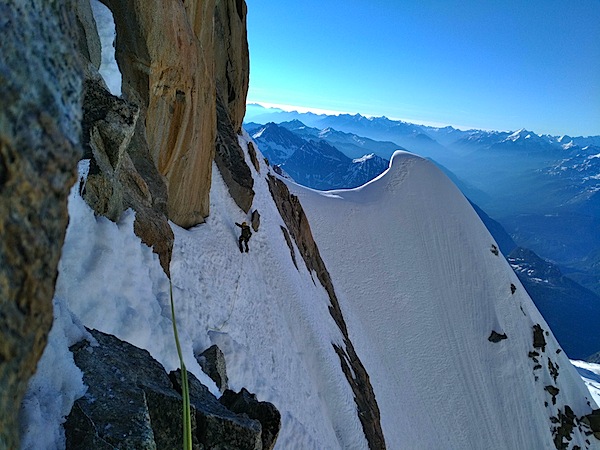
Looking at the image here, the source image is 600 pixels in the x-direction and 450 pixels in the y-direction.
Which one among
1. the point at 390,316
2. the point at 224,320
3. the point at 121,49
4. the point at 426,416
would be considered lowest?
the point at 426,416

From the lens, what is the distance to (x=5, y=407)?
7.42 feet

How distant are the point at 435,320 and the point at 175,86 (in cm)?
3306

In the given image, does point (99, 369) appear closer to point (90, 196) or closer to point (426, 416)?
point (90, 196)

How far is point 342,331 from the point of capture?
27141 mm

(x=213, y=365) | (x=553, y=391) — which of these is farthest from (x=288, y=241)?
(x=553, y=391)

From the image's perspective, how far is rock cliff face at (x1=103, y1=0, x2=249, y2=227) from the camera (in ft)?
40.1

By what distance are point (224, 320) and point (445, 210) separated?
142 feet

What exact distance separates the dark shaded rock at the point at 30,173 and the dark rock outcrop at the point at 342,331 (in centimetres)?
1872

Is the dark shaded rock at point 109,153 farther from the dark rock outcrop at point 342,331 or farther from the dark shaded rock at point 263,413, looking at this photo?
the dark rock outcrop at point 342,331

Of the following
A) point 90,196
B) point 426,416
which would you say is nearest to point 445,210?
point 426,416

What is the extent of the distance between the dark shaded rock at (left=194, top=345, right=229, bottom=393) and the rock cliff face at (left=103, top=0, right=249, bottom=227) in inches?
287

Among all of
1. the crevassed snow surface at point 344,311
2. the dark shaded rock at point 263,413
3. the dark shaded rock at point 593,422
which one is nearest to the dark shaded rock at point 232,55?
the crevassed snow surface at point 344,311

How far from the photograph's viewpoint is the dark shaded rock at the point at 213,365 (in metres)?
9.01

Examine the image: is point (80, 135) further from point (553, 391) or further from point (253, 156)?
point (553, 391)
